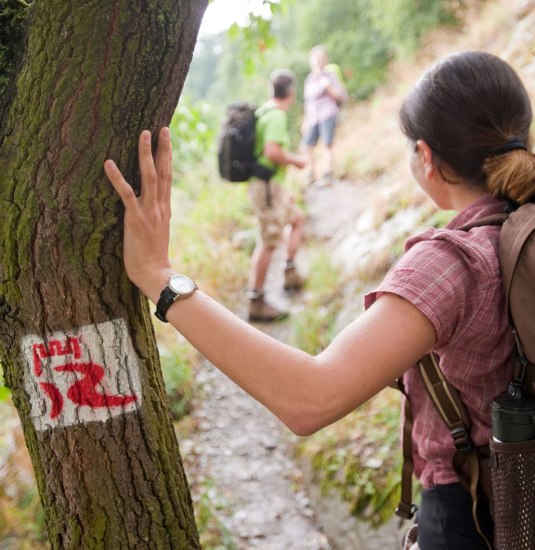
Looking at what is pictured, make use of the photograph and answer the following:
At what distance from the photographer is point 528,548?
1.32m

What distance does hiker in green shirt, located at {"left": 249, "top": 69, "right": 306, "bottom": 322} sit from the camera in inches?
193

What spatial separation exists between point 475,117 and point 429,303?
23.4 inches

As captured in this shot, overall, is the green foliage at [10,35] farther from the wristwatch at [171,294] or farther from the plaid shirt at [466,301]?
the plaid shirt at [466,301]

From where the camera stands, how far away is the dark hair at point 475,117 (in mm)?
1411

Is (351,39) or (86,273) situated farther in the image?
(351,39)

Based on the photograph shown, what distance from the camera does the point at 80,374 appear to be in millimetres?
1395

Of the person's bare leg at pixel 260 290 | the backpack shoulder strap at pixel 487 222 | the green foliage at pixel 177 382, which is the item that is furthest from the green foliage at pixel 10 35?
the person's bare leg at pixel 260 290

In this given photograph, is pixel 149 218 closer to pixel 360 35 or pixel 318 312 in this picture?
pixel 318 312

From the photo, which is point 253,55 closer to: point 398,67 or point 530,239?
point 530,239

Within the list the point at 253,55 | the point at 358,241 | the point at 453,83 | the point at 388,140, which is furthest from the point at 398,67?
the point at 453,83

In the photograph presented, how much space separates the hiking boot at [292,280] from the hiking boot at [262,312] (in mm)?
668

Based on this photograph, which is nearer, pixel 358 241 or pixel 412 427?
pixel 412 427

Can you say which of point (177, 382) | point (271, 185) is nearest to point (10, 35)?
point (177, 382)

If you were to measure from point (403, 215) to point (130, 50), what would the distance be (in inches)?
180
